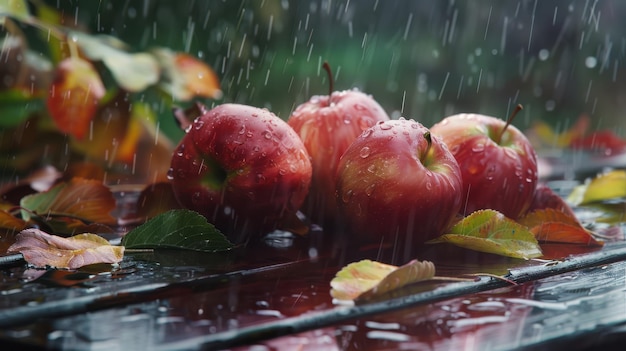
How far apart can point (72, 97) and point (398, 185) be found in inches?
25.6

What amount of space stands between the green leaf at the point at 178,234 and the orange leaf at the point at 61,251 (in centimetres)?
4

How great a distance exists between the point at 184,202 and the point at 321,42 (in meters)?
2.23

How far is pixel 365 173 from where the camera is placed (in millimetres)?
869

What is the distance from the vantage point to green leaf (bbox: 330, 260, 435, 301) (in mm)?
645

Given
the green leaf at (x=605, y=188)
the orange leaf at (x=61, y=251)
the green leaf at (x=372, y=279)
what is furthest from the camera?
the green leaf at (x=605, y=188)

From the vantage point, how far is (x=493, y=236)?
2.84 ft

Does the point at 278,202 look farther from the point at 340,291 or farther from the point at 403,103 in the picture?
the point at 403,103

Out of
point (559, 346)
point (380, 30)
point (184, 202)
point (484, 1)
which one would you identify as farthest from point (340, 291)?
point (484, 1)

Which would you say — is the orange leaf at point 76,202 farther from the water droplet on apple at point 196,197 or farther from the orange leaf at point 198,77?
the orange leaf at point 198,77

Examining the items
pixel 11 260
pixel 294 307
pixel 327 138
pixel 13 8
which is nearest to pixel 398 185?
pixel 327 138

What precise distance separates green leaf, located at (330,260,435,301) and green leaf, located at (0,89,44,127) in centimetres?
96

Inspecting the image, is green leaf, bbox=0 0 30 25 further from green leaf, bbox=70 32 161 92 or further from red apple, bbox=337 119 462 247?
red apple, bbox=337 119 462 247

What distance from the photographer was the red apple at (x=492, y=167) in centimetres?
96

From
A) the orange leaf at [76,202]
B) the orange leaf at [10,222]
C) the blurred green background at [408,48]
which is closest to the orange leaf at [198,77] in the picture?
the orange leaf at [76,202]
